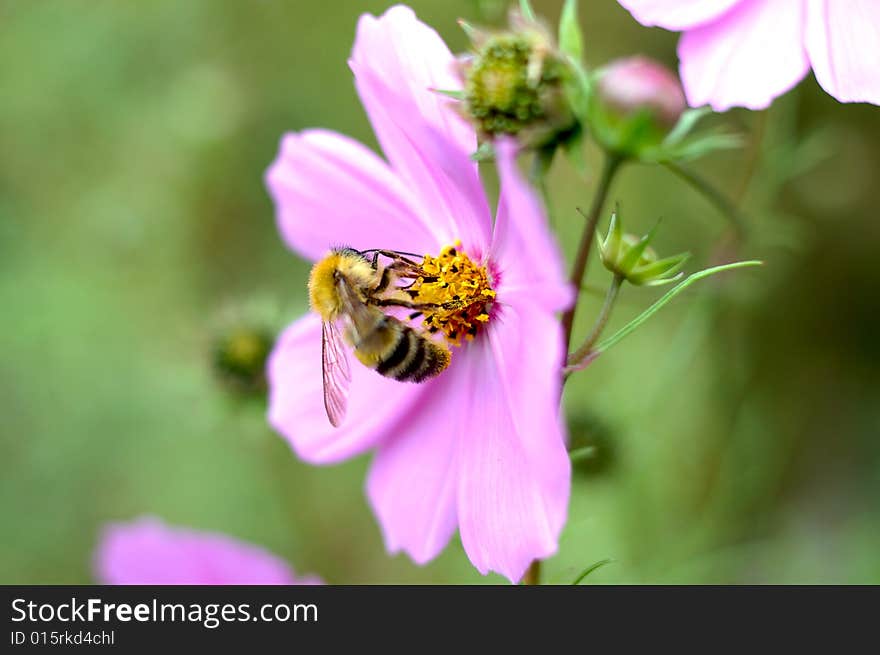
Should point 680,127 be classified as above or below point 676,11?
below

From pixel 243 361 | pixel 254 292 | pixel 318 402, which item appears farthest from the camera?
pixel 254 292

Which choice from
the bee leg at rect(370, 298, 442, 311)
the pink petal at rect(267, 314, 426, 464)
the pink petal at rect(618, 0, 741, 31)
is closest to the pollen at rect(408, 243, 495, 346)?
the bee leg at rect(370, 298, 442, 311)

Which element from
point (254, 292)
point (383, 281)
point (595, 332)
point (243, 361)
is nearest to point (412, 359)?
point (383, 281)

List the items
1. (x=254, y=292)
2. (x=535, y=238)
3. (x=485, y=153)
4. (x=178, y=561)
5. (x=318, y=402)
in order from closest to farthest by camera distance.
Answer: (x=535, y=238) → (x=485, y=153) → (x=318, y=402) → (x=178, y=561) → (x=254, y=292)

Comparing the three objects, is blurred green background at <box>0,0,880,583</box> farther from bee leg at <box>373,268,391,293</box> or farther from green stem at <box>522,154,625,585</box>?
green stem at <box>522,154,625,585</box>

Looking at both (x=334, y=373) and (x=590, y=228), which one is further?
(x=334, y=373)

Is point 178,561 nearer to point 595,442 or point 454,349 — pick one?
point 454,349
